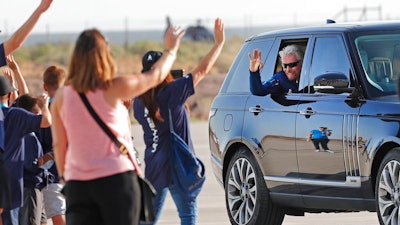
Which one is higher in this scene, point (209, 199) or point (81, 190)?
point (81, 190)

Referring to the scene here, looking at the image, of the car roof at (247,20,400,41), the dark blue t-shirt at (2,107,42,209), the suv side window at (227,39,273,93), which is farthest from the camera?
the suv side window at (227,39,273,93)

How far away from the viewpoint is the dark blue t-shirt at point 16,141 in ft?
37.2

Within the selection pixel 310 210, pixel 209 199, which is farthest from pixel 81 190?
pixel 209 199

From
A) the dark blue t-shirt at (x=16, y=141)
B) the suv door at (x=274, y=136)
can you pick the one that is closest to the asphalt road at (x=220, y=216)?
the suv door at (x=274, y=136)

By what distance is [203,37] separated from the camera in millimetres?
85625

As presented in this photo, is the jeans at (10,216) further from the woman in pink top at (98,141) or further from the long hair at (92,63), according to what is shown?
the long hair at (92,63)

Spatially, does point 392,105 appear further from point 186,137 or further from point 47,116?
point 47,116

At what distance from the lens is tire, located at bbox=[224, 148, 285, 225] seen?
13.7 m

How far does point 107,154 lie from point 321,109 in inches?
170

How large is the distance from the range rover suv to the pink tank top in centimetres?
358

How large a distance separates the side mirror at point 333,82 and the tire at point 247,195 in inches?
51.3

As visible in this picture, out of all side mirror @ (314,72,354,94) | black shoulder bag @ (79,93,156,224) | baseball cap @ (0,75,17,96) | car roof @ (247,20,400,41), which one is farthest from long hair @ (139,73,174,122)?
car roof @ (247,20,400,41)

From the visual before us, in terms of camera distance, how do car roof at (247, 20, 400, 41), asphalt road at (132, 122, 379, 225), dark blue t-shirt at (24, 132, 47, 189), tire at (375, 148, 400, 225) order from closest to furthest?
tire at (375, 148, 400, 225) < dark blue t-shirt at (24, 132, 47, 189) < car roof at (247, 20, 400, 41) < asphalt road at (132, 122, 379, 225)

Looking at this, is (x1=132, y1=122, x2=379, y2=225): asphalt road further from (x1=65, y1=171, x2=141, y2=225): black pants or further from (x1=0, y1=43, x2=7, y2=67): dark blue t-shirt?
(x1=65, y1=171, x2=141, y2=225): black pants
